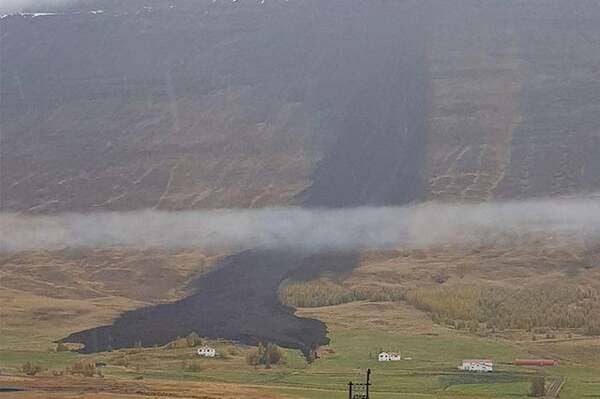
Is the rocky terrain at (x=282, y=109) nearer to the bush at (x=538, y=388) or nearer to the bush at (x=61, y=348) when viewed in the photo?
the bush at (x=61, y=348)

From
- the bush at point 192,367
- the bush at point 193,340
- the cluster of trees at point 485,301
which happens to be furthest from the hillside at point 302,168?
the bush at point 193,340

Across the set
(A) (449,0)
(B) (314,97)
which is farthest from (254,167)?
(A) (449,0)

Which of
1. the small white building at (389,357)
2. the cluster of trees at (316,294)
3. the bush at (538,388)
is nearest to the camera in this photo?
the bush at (538,388)

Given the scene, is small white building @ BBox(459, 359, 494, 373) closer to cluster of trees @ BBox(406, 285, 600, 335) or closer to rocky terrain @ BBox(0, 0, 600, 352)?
cluster of trees @ BBox(406, 285, 600, 335)

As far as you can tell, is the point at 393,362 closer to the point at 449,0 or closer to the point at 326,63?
the point at 326,63

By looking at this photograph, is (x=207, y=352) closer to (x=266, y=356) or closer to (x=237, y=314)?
(x=266, y=356)

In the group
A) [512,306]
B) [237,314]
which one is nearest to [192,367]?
[237,314]
